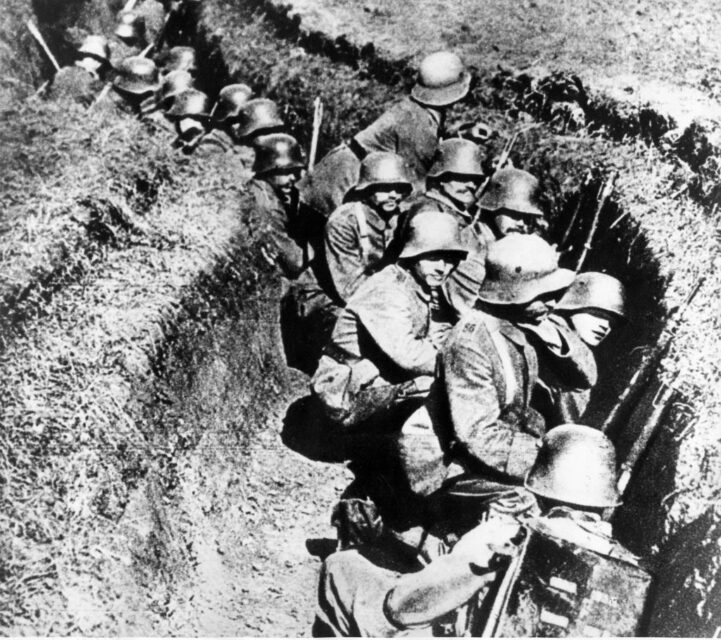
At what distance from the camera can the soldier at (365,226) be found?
5.75 meters

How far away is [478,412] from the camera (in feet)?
11.4

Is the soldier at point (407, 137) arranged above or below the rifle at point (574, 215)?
above

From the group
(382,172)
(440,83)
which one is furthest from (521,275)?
(440,83)

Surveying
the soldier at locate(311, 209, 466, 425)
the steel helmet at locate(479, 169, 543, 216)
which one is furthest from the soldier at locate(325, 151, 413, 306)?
the soldier at locate(311, 209, 466, 425)

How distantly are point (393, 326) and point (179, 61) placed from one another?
24.9ft

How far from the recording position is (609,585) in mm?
2887

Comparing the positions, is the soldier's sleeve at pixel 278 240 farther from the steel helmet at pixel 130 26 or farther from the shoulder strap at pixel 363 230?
the steel helmet at pixel 130 26

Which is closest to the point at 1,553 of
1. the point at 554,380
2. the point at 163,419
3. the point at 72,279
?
the point at 163,419

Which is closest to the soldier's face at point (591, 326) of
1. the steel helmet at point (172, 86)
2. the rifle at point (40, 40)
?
the steel helmet at point (172, 86)

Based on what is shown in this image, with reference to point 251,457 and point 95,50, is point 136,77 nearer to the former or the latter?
point 95,50

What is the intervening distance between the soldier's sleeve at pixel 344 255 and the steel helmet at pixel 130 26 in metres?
7.26

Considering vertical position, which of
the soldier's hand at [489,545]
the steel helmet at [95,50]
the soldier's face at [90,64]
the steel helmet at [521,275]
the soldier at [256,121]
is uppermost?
the steel helmet at [95,50]

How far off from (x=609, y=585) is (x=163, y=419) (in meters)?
2.73

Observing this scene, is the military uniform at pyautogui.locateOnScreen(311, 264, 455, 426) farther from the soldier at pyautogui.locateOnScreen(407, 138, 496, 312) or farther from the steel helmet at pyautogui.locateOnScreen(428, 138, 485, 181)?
the steel helmet at pyautogui.locateOnScreen(428, 138, 485, 181)
